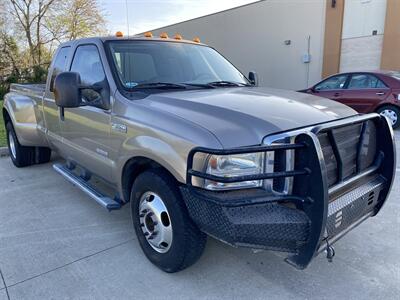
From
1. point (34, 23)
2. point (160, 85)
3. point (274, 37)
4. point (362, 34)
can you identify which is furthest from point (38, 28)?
point (160, 85)

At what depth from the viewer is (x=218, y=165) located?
2.23 meters

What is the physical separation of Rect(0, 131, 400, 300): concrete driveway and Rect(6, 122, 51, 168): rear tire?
201cm

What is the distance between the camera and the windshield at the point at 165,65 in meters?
3.25

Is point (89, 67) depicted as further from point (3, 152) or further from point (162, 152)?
point (3, 152)

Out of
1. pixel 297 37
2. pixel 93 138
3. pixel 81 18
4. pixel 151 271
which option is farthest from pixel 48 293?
pixel 81 18

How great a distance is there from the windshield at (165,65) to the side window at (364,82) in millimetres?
5803

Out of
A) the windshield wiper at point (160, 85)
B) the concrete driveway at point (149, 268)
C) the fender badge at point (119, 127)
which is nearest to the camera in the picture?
the concrete driveway at point (149, 268)

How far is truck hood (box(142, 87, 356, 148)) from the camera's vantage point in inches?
88.2

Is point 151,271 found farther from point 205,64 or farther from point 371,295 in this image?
point 205,64

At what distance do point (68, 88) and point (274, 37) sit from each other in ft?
51.0

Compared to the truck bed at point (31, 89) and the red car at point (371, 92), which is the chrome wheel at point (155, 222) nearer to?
the truck bed at point (31, 89)

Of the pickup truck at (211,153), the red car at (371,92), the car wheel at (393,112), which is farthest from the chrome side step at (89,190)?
the car wheel at (393,112)

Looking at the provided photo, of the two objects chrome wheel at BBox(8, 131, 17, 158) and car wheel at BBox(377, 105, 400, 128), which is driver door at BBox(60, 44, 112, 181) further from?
car wheel at BBox(377, 105, 400, 128)

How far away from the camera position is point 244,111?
97.1 inches
